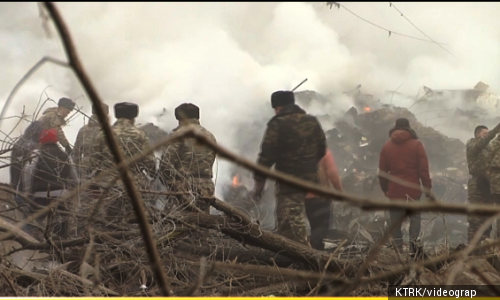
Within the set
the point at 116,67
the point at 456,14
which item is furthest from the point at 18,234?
the point at 456,14

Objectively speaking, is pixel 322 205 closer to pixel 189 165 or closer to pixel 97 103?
pixel 189 165

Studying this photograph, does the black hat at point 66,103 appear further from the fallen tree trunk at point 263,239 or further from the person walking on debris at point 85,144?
the fallen tree trunk at point 263,239

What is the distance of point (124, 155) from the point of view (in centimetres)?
317

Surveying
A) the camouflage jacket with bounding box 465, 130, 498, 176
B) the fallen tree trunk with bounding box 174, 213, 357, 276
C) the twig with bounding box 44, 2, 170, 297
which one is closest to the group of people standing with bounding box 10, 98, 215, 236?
the fallen tree trunk with bounding box 174, 213, 357, 276

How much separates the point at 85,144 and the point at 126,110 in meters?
0.42

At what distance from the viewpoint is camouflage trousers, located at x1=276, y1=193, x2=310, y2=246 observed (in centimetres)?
352

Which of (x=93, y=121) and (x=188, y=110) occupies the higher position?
(x=188, y=110)

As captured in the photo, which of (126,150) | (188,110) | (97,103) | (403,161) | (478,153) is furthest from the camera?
(478,153)

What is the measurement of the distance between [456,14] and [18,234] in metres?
3.46

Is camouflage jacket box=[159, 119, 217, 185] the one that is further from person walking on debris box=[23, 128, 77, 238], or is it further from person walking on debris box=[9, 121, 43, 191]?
person walking on debris box=[9, 121, 43, 191]

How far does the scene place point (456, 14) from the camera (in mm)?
3350

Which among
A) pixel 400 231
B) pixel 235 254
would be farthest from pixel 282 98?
pixel 400 231

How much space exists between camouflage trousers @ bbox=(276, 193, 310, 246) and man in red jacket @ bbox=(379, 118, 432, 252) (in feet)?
2.28

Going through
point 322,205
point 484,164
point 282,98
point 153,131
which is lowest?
point 322,205
